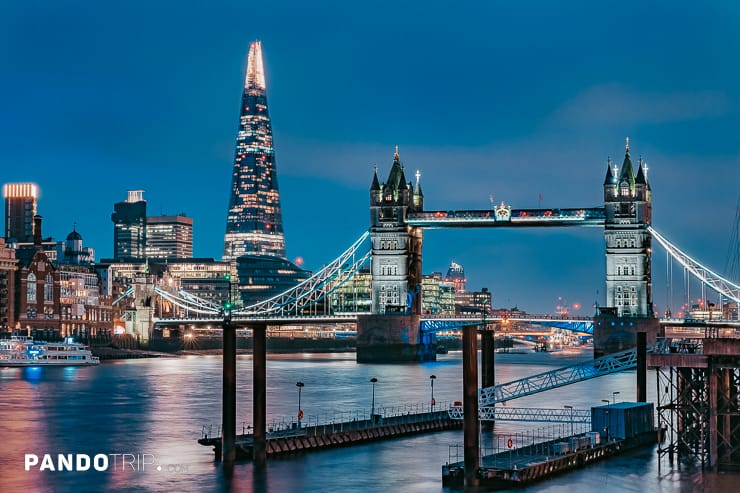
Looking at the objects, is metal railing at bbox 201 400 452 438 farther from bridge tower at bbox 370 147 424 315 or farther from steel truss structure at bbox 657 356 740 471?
bridge tower at bbox 370 147 424 315

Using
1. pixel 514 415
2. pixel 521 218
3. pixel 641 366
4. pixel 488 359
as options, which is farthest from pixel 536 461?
pixel 521 218

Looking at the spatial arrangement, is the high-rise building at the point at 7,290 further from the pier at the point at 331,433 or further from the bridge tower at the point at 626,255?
the pier at the point at 331,433

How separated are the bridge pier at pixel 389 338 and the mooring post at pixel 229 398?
105 m

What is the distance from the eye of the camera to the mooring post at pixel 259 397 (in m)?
56.3

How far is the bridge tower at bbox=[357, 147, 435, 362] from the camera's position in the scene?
536 feet

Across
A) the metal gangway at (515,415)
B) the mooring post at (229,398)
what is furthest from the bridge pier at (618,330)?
the mooring post at (229,398)

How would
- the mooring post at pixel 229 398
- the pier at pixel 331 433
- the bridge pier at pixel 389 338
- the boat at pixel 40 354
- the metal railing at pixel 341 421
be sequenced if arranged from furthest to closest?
the bridge pier at pixel 389 338 < the boat at pixel 40 354 < the metal railing at pixel 341 421 < the pier at pixel 331 433 < the mooring post at pixel 229 398

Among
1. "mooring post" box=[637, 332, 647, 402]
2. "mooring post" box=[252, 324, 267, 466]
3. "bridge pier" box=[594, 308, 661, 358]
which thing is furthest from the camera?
"bridge pier" box=[594, 308, 661, 358]

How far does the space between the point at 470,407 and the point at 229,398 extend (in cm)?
1117

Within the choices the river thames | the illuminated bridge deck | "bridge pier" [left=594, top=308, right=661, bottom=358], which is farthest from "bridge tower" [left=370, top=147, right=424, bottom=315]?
the river thames

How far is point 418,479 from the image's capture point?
56.1 metres

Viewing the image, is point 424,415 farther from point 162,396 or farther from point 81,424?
point 162,396

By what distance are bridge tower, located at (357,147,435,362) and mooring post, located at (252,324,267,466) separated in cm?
10477

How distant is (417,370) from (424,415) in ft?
234
